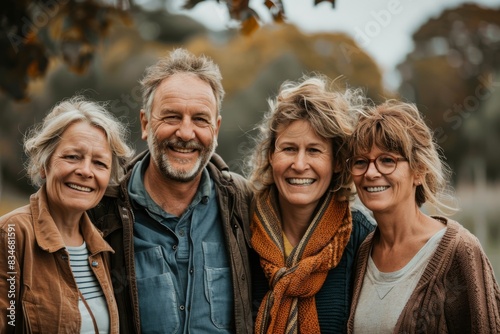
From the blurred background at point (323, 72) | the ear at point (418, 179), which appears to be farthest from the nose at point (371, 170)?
the blurred background at point (323, 72)

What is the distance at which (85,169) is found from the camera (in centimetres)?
272

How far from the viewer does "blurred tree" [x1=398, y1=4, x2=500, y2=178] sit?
16203 millimetres

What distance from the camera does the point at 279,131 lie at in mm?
3326

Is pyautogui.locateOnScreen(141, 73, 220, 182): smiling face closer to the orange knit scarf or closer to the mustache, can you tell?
the mustache

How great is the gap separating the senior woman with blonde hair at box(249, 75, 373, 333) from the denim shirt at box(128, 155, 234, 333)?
0.24 meters

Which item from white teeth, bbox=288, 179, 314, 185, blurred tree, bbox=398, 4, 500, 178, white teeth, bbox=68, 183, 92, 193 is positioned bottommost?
white teeth, bbox=68, 183, 92, 193

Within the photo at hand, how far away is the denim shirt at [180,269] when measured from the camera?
9.80 ft

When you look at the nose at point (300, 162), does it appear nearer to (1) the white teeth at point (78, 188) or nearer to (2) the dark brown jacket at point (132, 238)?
(2) the dark brown jacket at point (132, 238)

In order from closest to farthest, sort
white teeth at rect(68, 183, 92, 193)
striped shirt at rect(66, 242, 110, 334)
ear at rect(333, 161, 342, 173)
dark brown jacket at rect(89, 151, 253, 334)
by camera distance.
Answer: striped shirt at rect(66, 242, 110, 334) < white teeth at rect(68, 183, 92, 193) < dark brown jacket at rect(89, 151, 253, 334) < ear at rect(333, 161, 342, 173)

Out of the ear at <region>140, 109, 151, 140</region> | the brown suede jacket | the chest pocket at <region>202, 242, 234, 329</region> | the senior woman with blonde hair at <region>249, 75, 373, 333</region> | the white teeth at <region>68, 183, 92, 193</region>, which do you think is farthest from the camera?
the ear at <region>140, 109, 151, 140</region>

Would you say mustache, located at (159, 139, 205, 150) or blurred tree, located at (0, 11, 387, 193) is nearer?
mustache, located at (159, 139, 205, 150)

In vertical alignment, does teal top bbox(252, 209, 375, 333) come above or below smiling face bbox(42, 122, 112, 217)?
below

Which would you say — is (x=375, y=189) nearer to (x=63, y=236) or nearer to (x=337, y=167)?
(x=337, y=167)

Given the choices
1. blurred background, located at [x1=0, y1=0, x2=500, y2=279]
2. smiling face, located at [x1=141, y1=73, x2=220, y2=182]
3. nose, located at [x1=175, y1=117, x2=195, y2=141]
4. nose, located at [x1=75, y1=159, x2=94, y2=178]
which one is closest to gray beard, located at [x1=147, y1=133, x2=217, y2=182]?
smiling face, located at [x1=141, y1=73, x2=220, y2=182]
